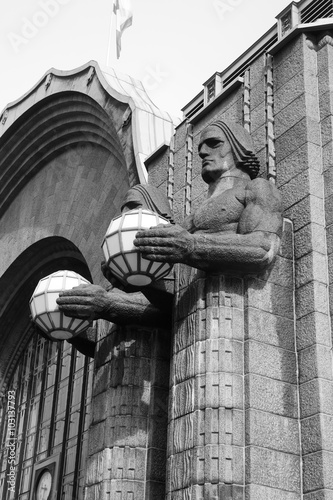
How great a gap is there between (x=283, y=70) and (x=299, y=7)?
7.35 ft

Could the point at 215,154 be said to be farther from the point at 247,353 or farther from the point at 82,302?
the point at 247,353

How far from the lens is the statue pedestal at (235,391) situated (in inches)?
316

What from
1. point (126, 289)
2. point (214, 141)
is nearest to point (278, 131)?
point (214, 141)

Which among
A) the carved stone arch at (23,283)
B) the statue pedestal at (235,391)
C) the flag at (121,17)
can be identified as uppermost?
the flag at (121,17)

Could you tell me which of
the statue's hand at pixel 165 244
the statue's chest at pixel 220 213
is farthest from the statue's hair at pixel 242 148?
the statue's hand at pixel 165 244

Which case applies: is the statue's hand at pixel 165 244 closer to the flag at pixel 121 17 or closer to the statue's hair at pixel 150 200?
the statue's hair at pixel 150 200

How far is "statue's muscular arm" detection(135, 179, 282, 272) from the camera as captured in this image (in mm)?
8742

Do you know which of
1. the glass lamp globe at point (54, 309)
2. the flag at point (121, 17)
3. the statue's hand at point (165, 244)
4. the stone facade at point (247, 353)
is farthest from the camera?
the flag at point (121, 17)

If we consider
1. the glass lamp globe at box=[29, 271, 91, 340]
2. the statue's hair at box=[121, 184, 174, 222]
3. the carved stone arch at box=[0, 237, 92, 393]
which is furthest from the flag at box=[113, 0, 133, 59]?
the glass lamp globe at box=[29, 271, 91, 340]

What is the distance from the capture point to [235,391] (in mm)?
8398

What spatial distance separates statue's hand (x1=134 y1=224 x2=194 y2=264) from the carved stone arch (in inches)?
320

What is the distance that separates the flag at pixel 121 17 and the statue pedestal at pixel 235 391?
35.6 ft

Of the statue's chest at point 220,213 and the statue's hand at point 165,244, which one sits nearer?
the statue's hand at point 165,244

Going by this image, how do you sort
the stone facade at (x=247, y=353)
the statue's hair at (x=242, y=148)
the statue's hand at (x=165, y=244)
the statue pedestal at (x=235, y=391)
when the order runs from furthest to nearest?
the statue's hair at (x=242, y=148) < the statue's hand at (x=165, y=244) < the stone facade at (x=247, y=353) < the statue pedestal at (x=235, y=391)
